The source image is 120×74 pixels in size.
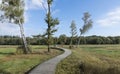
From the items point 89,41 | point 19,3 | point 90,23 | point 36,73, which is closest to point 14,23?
point 19,3

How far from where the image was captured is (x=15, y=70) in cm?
2048

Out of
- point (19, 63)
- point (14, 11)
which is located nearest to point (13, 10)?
point (14, 11)

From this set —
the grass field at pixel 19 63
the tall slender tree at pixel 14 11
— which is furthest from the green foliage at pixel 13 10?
the grass field at pixel 19 63

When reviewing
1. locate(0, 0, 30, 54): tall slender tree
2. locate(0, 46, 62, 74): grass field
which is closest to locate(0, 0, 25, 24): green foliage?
locate(0, 0, 30, 54): tall slender tree

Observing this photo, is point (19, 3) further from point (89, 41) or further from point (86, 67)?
point (89, 41)

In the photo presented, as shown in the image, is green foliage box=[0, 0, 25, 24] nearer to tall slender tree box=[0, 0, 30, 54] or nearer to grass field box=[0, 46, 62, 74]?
tall slender tree box=[0, 0, 30, 54]

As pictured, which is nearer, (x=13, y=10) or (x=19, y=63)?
(x=19, y=63)

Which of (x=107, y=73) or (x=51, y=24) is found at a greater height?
(x=51, y=24)

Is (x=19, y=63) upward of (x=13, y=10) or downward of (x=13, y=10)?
downward

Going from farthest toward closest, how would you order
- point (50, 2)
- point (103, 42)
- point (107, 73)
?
point (103, 42)
point (50, 2)
point (107, 73)

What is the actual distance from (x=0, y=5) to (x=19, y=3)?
3065 mm

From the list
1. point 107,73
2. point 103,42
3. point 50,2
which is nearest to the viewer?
point 107,73

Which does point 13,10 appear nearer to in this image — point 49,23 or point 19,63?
point 49,23

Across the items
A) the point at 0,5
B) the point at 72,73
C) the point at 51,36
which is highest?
the point at 0,5
